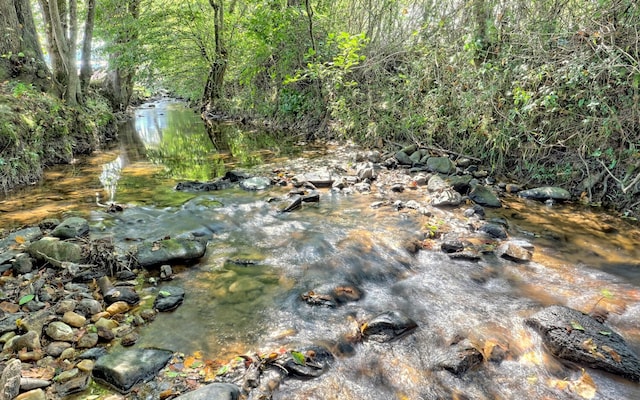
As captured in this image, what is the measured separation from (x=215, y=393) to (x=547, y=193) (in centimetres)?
540

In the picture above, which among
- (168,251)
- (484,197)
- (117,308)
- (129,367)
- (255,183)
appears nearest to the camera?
(129,367)

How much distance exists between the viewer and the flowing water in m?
2.45

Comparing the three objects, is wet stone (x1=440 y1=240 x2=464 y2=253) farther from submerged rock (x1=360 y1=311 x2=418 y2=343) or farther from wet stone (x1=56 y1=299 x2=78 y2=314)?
wet stone (x1=56 y1=299 x2=78 y2=314)

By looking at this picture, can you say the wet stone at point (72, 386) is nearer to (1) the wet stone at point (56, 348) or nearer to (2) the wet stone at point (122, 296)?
(1) the wet stone at point (56, 348)

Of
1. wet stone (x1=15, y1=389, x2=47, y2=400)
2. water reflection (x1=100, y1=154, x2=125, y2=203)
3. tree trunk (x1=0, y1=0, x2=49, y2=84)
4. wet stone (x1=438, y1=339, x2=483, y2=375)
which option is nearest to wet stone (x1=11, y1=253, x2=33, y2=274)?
wet stone (x1=15, y1=389, x2=47, y2=400)

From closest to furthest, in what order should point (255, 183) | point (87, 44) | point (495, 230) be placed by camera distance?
1. point (495, 230)
2. point (255, 183)
3. point (87, 44)

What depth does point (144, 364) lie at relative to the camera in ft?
7.84

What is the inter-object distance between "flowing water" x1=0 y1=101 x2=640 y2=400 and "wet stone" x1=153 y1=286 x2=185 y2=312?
7cm

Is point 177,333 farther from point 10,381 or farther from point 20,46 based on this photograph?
point 20,46

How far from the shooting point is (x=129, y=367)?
234 cm

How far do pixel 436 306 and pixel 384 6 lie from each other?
27.3 feet

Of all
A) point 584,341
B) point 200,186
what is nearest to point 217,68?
point 200,186

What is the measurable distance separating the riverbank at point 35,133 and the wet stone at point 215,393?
18.5 ft

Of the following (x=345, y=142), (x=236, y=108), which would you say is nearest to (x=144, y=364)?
(x=345, y=142)
